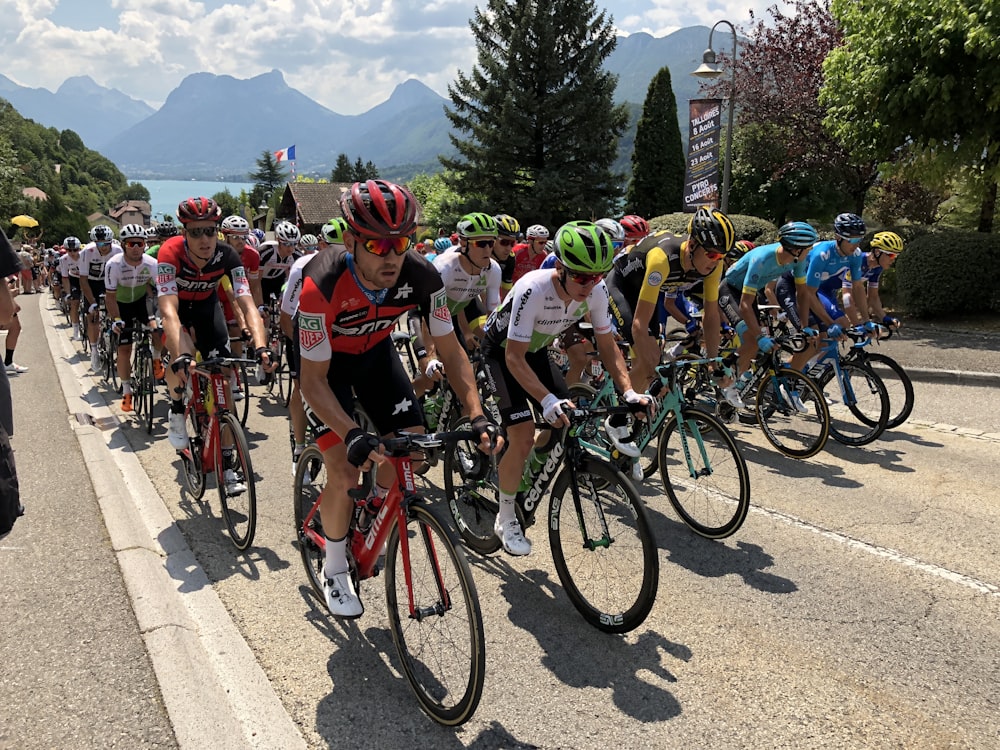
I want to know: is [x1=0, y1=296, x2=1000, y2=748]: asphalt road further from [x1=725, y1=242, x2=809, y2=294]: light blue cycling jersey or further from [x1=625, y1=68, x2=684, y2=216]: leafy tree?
[x1=625, y1=68, x2=684, y2=216]: leafy tree

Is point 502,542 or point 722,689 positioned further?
point 502,542

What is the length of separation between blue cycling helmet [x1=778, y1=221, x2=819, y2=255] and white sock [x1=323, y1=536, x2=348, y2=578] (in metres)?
5.36

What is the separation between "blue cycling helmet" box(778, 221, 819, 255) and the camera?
6.80 m

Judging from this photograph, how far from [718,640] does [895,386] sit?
5.27 m

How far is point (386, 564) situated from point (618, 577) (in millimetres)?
1267

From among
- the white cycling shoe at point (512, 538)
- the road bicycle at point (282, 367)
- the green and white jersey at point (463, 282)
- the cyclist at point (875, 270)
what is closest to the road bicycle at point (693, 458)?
the white cycling shoe at point (512, 538)

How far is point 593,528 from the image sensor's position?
3779 mm

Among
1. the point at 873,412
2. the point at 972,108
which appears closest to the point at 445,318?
the point at 873,412

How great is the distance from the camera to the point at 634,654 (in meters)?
3.48

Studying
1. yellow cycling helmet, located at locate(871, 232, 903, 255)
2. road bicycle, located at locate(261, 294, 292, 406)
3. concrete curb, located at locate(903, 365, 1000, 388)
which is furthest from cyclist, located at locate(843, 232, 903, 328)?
road bicycle, located at locate(261, 294, 292, 406)

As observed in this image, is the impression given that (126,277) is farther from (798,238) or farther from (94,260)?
(798,238)

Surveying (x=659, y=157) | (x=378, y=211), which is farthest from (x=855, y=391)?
(x=659, y=157)

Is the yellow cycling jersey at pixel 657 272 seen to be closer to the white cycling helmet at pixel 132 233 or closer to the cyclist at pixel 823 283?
the cyclist at pixel 823 283

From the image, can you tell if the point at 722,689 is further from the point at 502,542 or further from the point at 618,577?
the point at 502,542
